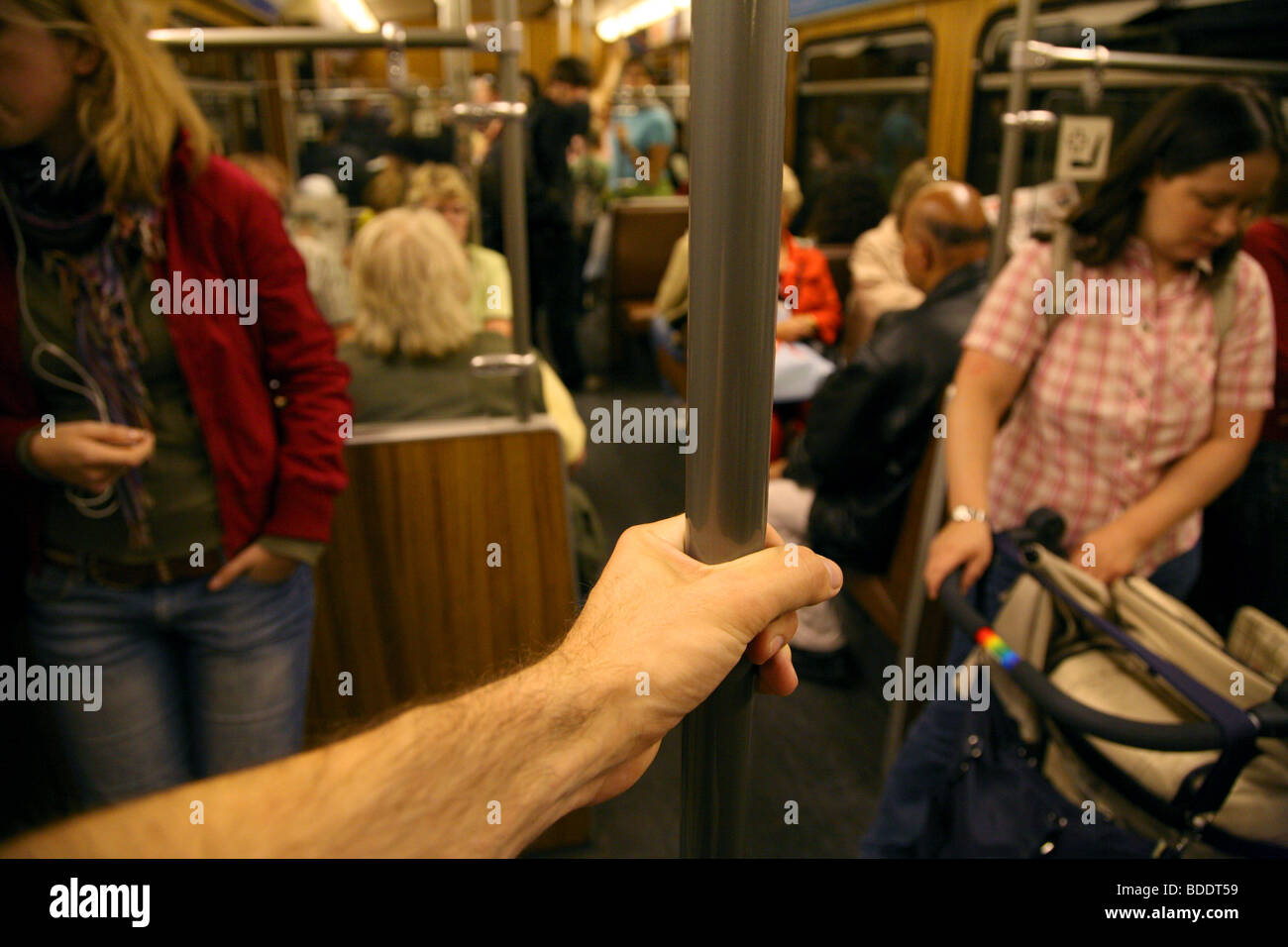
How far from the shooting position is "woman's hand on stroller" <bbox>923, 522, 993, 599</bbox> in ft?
4.67

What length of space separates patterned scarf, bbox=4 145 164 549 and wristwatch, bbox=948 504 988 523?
1324mm

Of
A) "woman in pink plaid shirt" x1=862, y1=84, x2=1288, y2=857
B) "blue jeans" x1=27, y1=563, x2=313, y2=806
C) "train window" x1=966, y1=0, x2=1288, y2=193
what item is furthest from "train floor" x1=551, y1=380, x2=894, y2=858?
"train window" x1=966, y1=0, x2=1288, y2=193

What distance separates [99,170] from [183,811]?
0.88 m

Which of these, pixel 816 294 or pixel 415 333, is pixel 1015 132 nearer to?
pixel 415 333

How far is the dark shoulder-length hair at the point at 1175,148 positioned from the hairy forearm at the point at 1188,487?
0.31 meters

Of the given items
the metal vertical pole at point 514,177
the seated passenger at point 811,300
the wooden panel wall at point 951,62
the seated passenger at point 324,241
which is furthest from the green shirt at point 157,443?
the wooden panel wall at point 951,62

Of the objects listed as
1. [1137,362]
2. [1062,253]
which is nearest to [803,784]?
[1137,362]

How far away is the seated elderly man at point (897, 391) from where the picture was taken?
2.11 meters

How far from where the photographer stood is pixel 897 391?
7.06 feet

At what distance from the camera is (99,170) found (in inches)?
41.2

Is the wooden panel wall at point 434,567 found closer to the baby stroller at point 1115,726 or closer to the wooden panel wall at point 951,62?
the baby stroller at point 1115,726

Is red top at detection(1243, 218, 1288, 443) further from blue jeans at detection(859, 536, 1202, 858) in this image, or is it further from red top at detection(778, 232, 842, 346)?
red top at detection(778, 232, 842, 346)

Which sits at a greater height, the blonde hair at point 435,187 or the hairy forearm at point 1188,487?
the blonde hair at point 435,187
